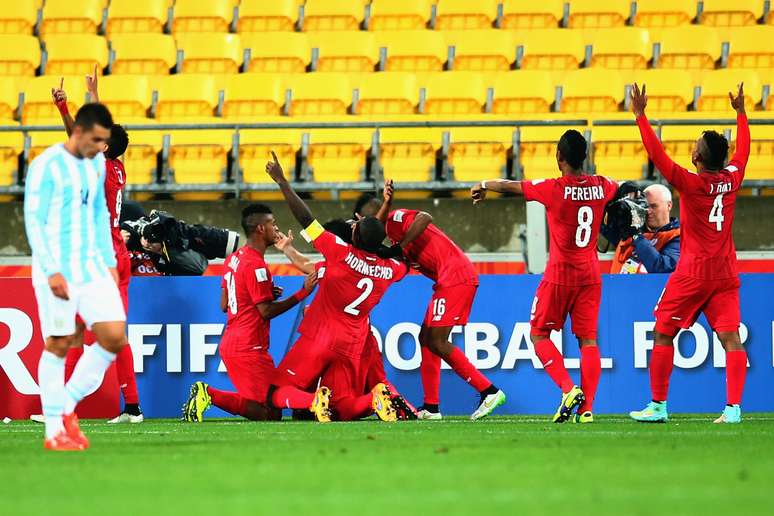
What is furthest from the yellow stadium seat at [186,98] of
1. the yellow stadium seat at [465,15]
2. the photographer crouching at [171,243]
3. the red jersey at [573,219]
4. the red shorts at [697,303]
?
the red shorts at [697,303]

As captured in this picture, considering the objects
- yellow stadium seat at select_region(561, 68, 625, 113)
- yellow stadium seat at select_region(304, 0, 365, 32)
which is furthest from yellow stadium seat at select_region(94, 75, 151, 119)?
yellow stadium seat at select_region(561, 68, 625, 113)

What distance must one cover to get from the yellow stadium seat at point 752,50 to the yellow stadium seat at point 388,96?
166 inches

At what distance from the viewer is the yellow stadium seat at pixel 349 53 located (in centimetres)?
1656

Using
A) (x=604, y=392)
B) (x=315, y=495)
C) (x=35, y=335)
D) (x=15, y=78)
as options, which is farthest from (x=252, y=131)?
(x=315, y=495)

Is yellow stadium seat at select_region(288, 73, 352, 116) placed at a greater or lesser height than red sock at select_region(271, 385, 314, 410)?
greater

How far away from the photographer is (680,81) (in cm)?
1581

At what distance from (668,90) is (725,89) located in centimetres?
77

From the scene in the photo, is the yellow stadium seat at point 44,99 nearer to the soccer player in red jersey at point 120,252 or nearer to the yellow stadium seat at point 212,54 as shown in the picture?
the yellow stadium seat at point 212,54

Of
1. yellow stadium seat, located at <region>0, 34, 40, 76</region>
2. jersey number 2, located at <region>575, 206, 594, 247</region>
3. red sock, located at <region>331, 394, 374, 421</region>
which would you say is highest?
yellow stadium seat, located at <region>0, 34, 40, 76</region>

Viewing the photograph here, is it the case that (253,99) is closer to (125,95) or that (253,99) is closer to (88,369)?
(125,95)

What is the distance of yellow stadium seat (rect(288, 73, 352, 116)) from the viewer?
15602 millimetres

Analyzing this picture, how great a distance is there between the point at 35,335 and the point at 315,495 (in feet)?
20.6

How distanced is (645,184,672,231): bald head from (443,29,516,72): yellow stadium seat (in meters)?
6.27

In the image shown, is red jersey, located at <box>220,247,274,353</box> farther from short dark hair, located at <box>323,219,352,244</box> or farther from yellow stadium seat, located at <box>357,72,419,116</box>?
yellow stadium seat, located at <box>357,72,419,116</box>
